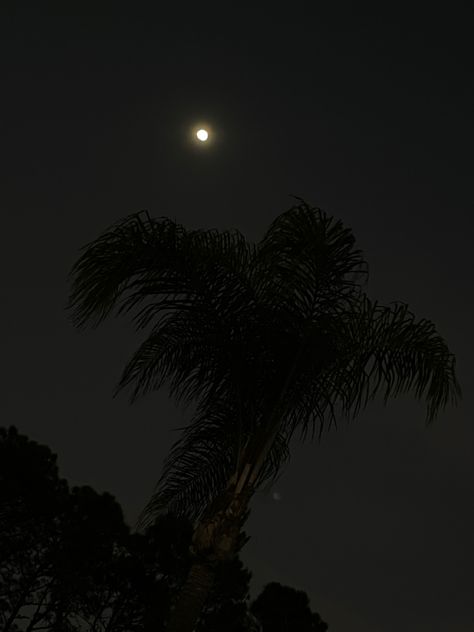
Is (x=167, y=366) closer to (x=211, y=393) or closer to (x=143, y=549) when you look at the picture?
(x=211, y=393)

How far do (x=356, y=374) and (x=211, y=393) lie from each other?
59.3 inches

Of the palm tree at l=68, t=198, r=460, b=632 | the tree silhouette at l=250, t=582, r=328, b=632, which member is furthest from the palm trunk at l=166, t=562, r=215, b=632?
the tree silhouette at l=250, t=582, r=328, b=632

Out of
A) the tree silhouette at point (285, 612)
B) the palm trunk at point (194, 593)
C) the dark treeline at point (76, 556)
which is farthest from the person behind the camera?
the tree silhouette at point (285, 612)

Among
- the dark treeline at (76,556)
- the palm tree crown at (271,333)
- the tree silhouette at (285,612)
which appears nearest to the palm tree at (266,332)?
the palm tree crown at (271,333)

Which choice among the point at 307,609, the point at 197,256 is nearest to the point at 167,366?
the point at 197,256

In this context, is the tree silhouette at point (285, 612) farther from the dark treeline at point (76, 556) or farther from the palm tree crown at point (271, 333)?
the palm tree crown at point (271, 333)

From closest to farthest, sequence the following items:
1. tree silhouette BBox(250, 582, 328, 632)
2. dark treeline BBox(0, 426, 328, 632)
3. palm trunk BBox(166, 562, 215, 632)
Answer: palm trunk BBox(166, 562, 215, 632) < dark treeline BBox(0, 426, 328, 632) < tree silhouette BBox(250, 582, 328, 632)

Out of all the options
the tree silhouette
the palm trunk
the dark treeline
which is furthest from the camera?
the tree silhouette

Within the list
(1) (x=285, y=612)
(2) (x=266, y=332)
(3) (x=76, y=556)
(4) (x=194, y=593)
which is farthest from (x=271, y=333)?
(1) (x=285, y=612)

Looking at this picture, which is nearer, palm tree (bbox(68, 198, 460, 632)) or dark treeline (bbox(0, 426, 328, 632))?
palm tree (bbox(68, 198, 460, 632))

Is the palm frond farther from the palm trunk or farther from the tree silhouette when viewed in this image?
the tree silhouette

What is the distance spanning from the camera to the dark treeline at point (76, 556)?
15.0 m

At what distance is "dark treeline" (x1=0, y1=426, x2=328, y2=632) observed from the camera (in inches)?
590

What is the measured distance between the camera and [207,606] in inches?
718
